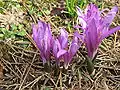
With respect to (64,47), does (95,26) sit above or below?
above

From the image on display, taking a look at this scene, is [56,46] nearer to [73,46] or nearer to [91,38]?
[73,46]

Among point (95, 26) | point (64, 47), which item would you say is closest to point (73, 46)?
point (64, 47)

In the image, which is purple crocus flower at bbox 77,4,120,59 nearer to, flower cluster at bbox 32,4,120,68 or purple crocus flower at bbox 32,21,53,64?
flower cluster at bbox 32,4,120,68

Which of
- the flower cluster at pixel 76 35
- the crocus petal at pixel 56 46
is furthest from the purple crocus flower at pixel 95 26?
the crocus petal at pixel 56 46

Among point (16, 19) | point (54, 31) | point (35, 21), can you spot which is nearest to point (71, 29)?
point (54, 31)

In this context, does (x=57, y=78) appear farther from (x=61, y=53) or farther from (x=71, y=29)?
(x=71, y=29)

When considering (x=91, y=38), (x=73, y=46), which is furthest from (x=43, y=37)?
(x=91, y=38)
